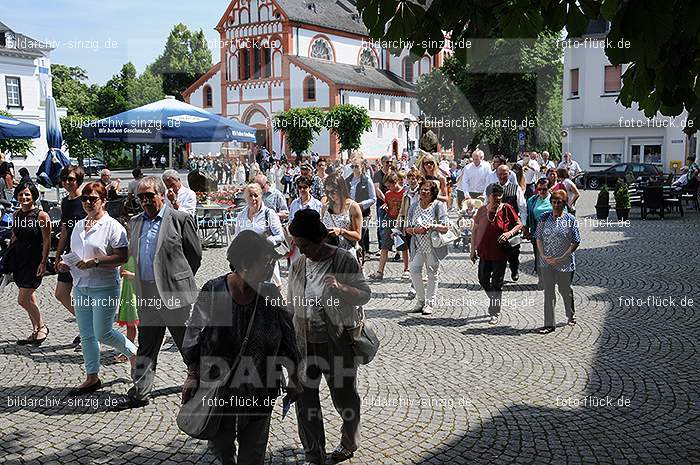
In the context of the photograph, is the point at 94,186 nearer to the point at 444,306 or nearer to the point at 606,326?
the point at 444,306

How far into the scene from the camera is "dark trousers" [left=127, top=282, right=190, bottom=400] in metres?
6.03

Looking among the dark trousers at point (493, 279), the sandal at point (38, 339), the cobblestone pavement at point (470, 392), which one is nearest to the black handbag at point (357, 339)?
the cobblestone pavement at point (470, 392)

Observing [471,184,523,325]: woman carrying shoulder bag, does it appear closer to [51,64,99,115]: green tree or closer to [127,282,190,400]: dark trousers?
[127,282,190,400]: dark trousers

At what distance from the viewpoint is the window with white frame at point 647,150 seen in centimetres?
4306

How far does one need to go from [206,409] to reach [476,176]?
432 inches

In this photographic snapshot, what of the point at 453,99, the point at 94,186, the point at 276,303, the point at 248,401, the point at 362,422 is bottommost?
the point at 362,422

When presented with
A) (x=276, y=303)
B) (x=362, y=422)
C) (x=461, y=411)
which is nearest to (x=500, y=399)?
(x=461, y=411)

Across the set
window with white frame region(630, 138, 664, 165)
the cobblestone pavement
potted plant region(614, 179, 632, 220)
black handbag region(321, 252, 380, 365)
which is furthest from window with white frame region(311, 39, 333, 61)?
black handbag region(321, 252, 380, 365)

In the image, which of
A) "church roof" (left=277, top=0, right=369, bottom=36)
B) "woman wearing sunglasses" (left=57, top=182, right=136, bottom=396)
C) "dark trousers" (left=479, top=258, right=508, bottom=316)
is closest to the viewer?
"woman wearing sunglasses" (left=57, top=182, right=136, bottom=396)

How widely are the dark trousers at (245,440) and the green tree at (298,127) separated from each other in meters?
49.7

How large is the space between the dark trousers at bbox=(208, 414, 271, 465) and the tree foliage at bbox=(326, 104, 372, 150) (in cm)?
5365

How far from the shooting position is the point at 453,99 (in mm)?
58562

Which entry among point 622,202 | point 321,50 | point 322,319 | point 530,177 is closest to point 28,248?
point 322,319

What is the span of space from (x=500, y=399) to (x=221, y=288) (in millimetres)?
3240
